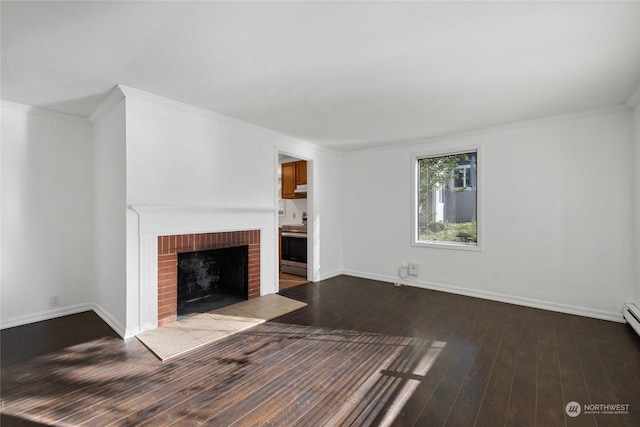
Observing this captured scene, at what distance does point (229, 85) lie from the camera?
278cm

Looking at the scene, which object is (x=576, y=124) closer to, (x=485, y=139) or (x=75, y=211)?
(x=485, y=139)

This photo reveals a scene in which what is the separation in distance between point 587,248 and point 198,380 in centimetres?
443

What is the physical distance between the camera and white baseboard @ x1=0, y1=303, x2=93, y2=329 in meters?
3.12

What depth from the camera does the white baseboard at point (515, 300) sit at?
3.39m

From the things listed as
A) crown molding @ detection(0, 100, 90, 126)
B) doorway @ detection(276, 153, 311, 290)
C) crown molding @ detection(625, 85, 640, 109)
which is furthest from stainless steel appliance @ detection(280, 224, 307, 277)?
crown molding @ detection(625, 85, 640, 109)

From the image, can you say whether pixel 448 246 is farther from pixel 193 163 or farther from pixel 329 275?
pixel 193 163

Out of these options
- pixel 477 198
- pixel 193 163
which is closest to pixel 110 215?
pixel 193 163

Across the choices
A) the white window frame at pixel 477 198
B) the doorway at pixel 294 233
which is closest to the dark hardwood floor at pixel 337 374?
the white window frame at pixel 477 198

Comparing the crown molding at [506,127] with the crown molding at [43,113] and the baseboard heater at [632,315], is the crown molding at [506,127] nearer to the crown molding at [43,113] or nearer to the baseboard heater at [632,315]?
the baseboard heater at [632,315]

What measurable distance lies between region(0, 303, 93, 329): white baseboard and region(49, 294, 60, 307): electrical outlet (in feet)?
0.22

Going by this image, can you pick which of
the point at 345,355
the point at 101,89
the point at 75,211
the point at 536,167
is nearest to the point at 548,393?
the point at 345,355

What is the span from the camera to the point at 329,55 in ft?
7.37

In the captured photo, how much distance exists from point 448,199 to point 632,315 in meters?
2.40

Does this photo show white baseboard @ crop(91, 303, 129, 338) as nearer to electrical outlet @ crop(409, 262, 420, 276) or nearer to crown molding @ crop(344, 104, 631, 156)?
electrical outlet @ crop(409, 262, 420, 276)
